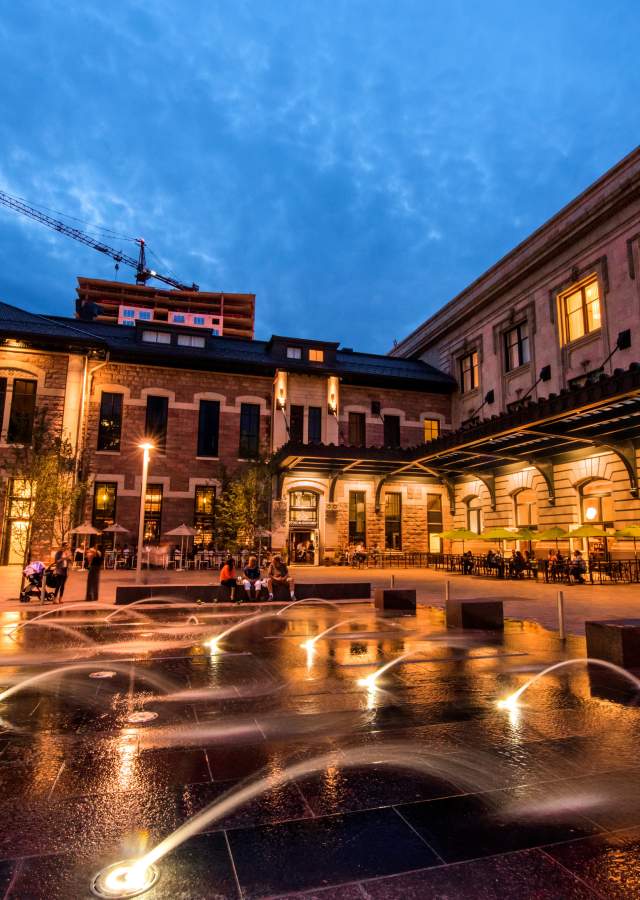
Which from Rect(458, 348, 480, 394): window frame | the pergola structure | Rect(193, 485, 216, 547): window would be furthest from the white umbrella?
Rect(458, 348, 480, 394): window frame

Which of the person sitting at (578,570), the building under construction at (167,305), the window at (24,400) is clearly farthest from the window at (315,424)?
the building under construction at (167,305)

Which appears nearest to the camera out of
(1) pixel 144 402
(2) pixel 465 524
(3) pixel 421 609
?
(3) pixel 421 609

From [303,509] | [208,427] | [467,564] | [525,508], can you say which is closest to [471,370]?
[525,508]

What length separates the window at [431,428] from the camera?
36.2 metres

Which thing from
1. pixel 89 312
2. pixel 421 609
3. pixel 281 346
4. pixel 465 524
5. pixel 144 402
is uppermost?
pixel 89 312

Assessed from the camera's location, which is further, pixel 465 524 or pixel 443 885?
pixel 465 524

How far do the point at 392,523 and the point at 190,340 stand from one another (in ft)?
55.5

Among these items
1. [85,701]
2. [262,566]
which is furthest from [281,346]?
[85,701]

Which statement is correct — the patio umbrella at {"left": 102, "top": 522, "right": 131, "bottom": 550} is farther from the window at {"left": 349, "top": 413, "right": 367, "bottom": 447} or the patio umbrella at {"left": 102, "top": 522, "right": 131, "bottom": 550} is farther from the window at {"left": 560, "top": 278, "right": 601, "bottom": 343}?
the window at {"left": 560, "top": 278, "right": 601, "bottom": 343}

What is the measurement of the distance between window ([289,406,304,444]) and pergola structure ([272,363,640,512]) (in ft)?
8.36

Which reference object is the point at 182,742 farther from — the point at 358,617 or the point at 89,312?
the point at 89,312

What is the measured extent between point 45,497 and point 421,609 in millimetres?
13901

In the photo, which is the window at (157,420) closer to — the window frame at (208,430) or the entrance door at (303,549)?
the window frame at (208,430)

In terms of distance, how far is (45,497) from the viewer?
19609mm
